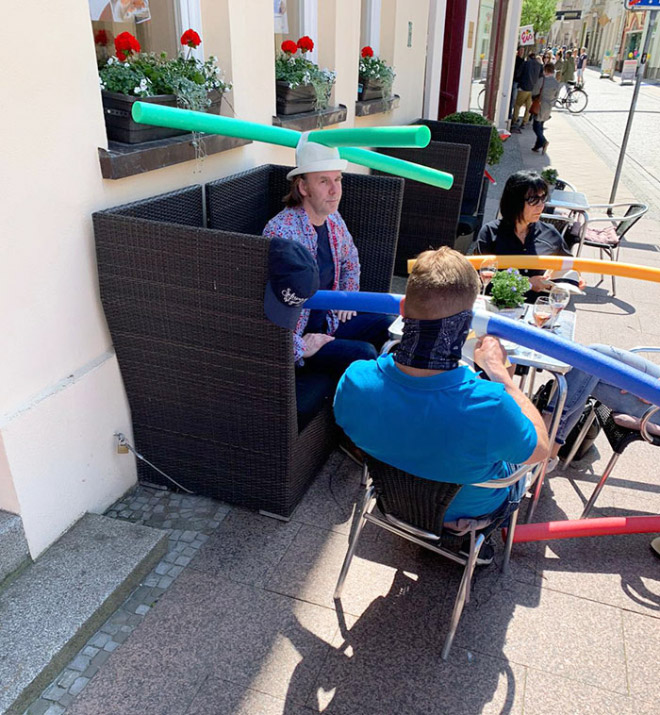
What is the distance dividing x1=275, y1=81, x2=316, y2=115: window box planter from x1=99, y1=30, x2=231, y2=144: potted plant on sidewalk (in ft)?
2.69

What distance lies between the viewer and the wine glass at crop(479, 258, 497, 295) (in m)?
3.44

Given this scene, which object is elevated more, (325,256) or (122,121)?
(122,121)

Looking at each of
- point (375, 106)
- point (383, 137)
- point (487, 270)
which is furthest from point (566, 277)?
point (375, 106)

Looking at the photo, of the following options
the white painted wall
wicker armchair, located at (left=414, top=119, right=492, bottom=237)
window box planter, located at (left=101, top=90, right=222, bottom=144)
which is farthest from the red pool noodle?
the white painted wall

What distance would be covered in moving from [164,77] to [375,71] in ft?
11.0

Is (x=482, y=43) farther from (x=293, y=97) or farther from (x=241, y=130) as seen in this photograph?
(x=241, y=130)

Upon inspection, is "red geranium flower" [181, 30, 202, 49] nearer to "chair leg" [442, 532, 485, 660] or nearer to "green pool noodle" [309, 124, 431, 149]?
"green pool noodle" [309, 124, 431, 149]

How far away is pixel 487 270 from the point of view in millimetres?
3463

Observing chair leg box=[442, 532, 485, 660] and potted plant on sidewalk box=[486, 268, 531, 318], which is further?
potted plant on sidewalk box=[486, 268, 531, 318]

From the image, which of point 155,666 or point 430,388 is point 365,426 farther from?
point 155,666

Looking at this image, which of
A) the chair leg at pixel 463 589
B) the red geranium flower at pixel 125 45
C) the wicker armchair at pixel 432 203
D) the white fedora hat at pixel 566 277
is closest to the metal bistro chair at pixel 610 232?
the wicker armchair at pixel 432 203

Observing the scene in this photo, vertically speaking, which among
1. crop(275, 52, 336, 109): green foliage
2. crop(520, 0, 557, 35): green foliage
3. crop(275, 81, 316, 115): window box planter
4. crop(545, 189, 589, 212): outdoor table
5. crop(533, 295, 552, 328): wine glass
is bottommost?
crop(545, 189, 589, 212): outdoor table

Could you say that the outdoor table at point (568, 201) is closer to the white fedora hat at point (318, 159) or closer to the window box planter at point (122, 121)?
the white fedora hat at point (318, 159)

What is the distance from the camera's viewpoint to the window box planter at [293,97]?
4531 millimetres
